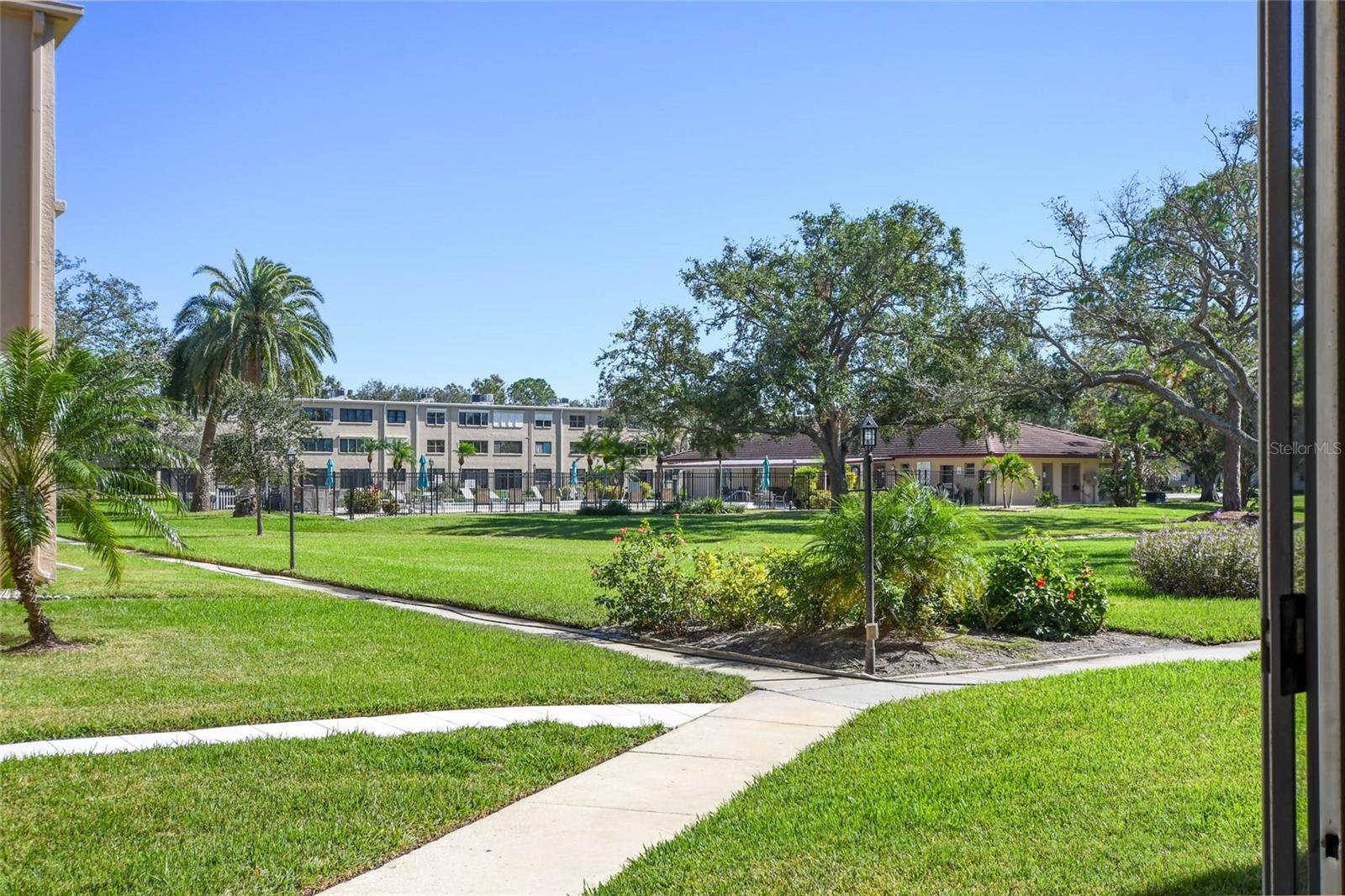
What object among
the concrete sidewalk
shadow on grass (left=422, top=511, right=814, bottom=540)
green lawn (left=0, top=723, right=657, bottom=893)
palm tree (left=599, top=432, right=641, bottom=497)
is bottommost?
shadow on grass (left=422, top=511, right=814, bottom=540)

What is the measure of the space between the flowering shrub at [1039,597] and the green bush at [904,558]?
0.92 meters

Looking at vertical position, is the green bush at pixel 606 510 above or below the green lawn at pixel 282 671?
below

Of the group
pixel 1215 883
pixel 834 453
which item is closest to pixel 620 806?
pixel 1215 883

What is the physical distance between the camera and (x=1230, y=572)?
1440cm

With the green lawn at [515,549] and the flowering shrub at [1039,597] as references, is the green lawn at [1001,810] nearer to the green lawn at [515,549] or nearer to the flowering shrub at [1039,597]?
the flowering shrub at [1039,597]

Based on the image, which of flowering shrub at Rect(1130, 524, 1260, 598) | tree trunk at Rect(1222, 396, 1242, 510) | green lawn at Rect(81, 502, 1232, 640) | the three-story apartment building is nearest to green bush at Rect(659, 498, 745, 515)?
green lawn at Rect(81, 502, 1232, 640)

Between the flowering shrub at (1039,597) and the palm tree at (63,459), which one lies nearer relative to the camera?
the palm tree at (63,459)

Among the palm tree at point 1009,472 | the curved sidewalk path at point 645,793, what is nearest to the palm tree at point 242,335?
the palm tree at point 1009,472

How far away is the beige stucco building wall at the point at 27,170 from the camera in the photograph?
15.2m

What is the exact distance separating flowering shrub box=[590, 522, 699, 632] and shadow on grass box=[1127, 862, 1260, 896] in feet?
25.0

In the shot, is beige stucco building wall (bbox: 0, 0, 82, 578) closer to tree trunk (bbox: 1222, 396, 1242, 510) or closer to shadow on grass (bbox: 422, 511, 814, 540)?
shadow on grass (bbox: 422, 511, 814, 540)

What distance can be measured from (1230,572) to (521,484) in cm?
6660

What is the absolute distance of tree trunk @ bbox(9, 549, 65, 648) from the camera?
1021 cm

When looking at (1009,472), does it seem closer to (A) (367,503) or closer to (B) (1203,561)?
(A) (367,503)
